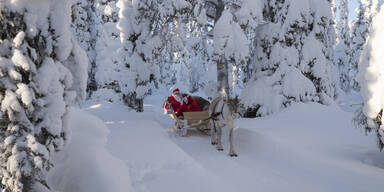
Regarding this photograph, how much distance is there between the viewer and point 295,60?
38.0 feet

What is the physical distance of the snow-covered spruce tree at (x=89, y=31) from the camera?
22.7 metres

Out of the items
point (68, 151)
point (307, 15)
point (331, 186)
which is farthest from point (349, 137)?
point (68, 151)

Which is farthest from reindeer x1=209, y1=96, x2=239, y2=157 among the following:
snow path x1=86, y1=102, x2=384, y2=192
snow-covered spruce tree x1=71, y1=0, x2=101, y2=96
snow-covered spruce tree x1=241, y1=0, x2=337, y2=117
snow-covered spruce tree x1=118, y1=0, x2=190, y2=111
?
snow-covered spruce tree x1=71, y1=0, x2=101, y2=96

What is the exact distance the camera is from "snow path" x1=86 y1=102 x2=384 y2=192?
541cm

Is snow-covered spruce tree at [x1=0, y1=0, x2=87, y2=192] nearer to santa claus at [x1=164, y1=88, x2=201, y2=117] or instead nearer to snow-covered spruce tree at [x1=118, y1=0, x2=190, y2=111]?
santa claus at [x1=164, y1=88, x2=201, y2=117]

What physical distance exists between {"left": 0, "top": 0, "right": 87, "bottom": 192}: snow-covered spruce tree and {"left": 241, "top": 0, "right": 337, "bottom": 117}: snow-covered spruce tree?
9.37 meters

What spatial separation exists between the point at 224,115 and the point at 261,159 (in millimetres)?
1656

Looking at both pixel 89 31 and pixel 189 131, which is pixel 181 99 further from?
pixel 89 31

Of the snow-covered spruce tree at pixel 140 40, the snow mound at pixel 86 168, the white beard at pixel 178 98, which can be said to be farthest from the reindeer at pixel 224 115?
the snow-covered spruce tree at pixel 140 40

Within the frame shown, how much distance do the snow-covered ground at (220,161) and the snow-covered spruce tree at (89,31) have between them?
641 inches

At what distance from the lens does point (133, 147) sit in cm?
684

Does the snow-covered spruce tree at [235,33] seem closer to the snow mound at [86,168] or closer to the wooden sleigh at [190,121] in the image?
the wooden sleigh at [190,121]

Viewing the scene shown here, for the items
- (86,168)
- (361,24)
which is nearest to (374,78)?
(86,168)

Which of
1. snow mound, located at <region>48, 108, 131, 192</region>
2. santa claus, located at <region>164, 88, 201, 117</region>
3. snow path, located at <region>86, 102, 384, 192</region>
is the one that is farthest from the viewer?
santa claus, located at <region>164, 88, 201, 117</region>
